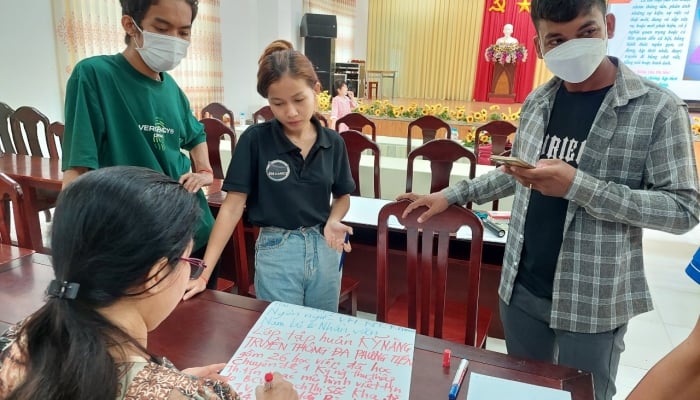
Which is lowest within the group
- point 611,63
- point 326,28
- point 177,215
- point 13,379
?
point 13,379

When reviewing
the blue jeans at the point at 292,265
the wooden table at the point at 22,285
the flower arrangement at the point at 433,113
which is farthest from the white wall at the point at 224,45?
the blue jeans at the point at 292,265

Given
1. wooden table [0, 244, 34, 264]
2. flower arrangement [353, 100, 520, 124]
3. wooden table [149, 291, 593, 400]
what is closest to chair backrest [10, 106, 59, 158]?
wooden table [0, 244, 34, 264]

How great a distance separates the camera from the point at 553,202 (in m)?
1.09

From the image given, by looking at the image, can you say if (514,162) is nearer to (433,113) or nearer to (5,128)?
(5,128)

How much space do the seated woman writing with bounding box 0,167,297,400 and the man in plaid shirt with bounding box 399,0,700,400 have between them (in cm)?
74

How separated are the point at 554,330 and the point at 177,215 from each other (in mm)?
Result: 918

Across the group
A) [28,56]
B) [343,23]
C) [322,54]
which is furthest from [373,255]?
[343,23]

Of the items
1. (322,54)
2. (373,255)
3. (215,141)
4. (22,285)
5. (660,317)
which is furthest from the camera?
(322,54)

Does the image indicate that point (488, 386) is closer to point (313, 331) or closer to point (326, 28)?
point (313, 331)

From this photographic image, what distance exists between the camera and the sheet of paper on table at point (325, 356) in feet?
2.81

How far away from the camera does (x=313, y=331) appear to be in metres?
1.03

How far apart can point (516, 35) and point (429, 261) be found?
9823mm

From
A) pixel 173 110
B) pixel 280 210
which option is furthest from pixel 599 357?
pixel 173 110

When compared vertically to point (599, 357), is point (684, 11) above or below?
above
